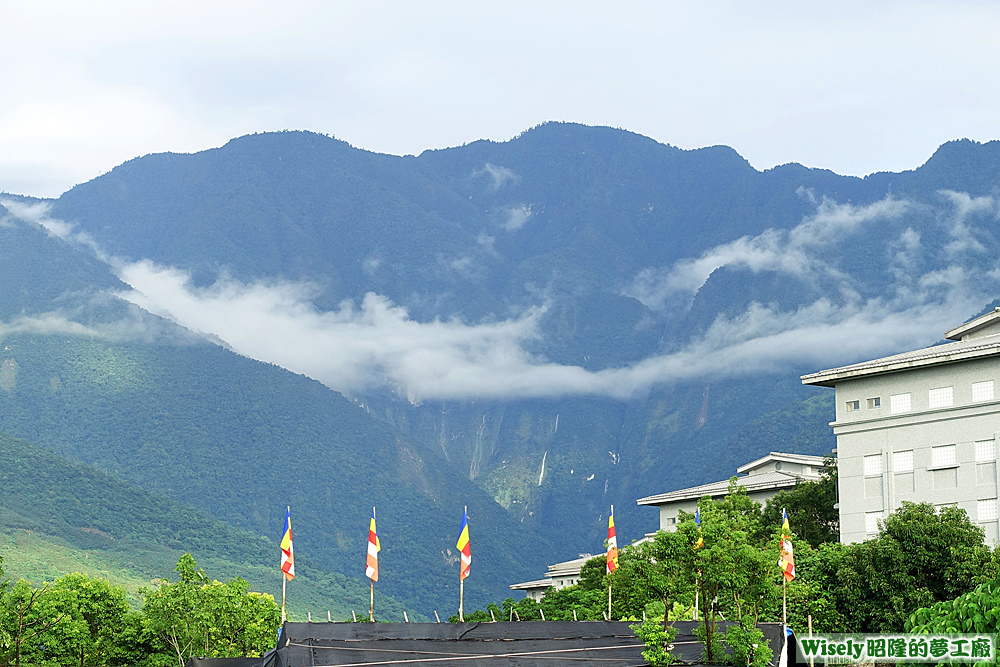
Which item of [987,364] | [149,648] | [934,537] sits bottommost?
[149,648]

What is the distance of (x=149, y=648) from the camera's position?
2704 inches

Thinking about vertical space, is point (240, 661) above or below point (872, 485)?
below

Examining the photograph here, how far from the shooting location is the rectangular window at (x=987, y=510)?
235ft

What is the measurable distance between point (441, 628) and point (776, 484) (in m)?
58.0

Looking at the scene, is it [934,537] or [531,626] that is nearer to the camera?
[531,626]

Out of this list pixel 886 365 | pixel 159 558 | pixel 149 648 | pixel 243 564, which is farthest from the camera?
pixel 243 564

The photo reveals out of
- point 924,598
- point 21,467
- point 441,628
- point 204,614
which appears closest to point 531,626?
point 441,628

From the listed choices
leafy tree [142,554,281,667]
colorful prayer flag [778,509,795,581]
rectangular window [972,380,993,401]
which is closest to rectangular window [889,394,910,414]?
rectangular window [972,380,993,401]

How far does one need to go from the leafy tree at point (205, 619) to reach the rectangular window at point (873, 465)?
37179mm

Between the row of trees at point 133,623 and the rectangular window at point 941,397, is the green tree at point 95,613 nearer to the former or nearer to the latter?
the row of trees at point 133,623

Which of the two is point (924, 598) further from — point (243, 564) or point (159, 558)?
point (243, 564)

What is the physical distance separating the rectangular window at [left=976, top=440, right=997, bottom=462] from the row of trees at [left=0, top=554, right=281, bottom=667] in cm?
4106

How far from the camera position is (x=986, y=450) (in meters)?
72.0

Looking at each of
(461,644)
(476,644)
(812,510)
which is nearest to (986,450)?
(812,510)
